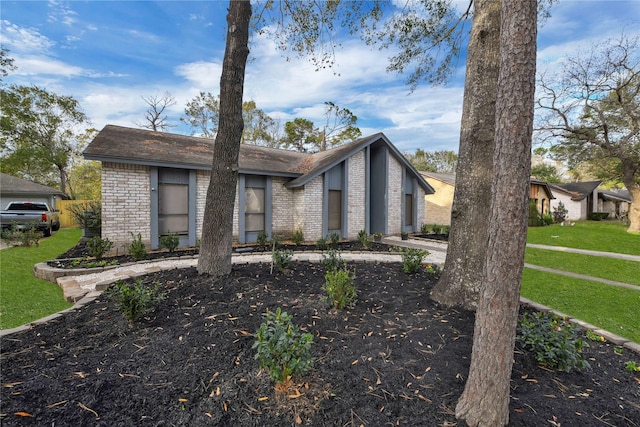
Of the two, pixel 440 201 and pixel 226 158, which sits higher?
pixel 440 201

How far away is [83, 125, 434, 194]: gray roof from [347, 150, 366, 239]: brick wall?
1.68 feet

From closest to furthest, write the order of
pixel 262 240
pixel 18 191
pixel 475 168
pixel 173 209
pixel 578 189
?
pixel 475 168, pixel 173 209, pixel 262 240, pixel 18 191, pixel 578 189

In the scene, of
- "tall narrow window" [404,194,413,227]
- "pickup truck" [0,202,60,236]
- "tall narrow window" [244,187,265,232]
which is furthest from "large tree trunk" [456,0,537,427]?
"pickup truck" [0,202,60,236]

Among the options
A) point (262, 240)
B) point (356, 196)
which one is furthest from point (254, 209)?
point (356, 196)

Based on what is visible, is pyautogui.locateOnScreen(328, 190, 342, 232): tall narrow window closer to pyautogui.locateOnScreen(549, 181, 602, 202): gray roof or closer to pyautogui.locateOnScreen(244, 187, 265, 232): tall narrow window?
pyautogui.locateOnScreen(244, 187, 265, 232): tall narrow window

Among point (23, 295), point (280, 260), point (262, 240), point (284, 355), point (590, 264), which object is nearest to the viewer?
point (284, 355)

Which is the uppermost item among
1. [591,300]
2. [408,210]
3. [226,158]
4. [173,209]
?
[226,158]

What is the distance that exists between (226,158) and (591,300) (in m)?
6.54

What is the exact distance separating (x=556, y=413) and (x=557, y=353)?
63 centimetres

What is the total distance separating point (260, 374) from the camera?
211 centimetres

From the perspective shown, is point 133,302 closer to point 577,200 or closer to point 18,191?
point 18,191

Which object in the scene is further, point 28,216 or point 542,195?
point 542,195

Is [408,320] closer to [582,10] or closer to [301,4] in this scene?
[301,4]

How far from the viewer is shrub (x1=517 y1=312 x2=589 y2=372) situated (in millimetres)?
2258
